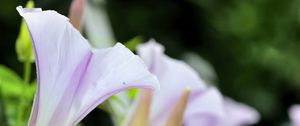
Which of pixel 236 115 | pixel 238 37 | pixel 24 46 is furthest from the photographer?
pixel 238 37

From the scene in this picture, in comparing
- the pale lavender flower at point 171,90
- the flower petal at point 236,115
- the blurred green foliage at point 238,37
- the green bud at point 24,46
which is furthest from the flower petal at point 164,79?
the blurred green foliage at point 238,37

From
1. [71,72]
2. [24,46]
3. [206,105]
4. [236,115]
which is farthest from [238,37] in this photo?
[71,72]

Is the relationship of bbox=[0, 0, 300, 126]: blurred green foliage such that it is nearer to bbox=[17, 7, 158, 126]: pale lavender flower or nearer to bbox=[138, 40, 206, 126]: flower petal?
bbox=[138, 40, 206, 126]: flower petal

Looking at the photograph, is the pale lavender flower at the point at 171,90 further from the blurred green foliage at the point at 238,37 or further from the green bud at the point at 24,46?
the blurred green foliage at the point at 238,37

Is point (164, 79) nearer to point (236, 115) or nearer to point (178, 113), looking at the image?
point (178, 113)

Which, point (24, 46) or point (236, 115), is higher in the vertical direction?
point (236, 115)

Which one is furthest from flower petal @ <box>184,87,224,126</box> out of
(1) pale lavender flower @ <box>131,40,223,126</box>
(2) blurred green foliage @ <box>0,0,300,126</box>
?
(2) blurred green foliage @ <box>0,0,300,126</box>

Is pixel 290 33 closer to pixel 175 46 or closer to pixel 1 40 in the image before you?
pixel 175 46
